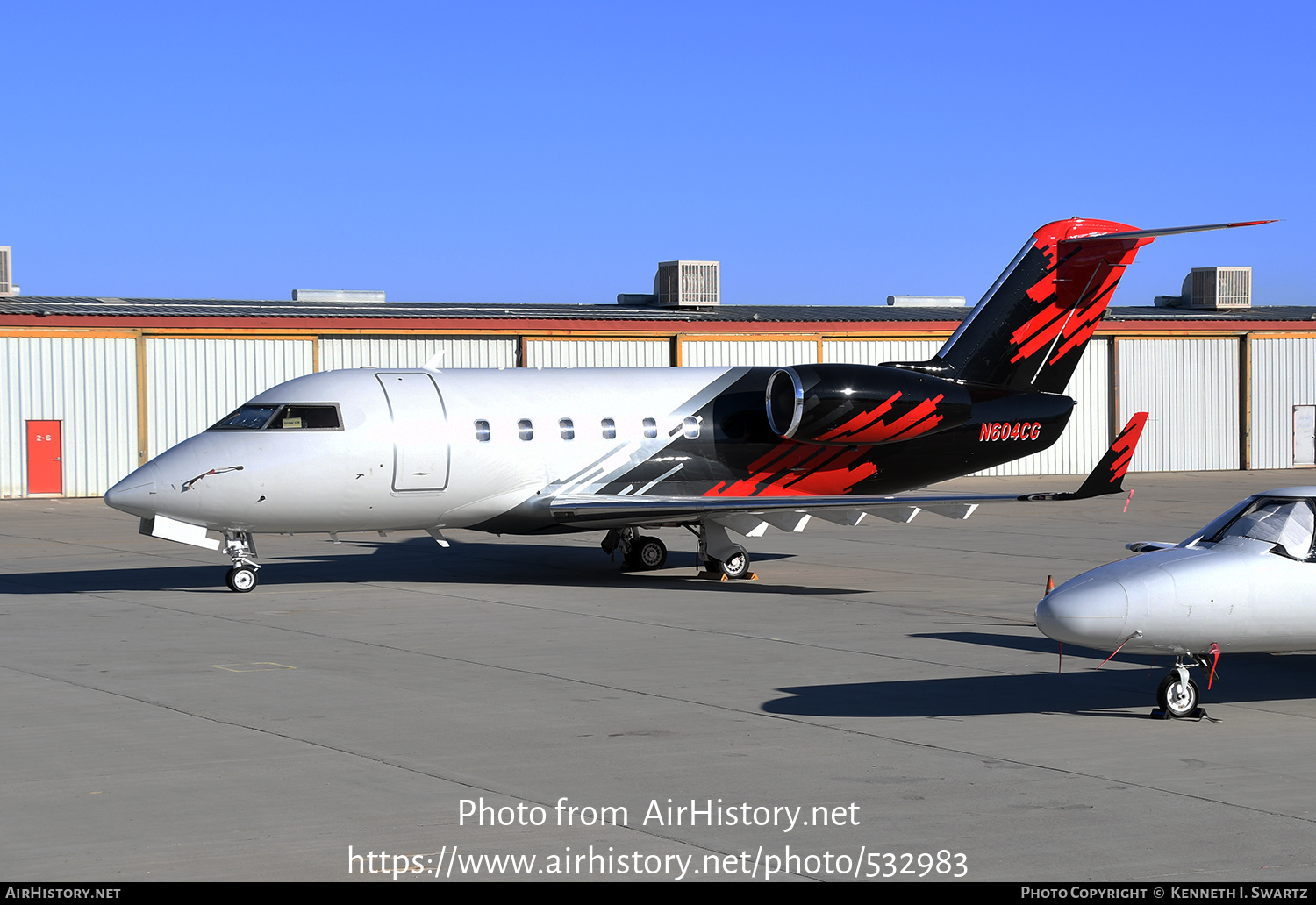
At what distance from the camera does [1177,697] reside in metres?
12.2

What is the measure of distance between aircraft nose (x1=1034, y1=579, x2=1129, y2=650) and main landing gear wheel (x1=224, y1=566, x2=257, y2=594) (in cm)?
1242

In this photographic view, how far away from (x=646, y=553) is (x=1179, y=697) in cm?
1273

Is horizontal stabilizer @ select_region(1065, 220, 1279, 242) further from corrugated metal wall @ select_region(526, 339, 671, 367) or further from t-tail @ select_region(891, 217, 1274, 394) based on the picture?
corrugated metal wall @ select_region(526, 339, 671, 367)

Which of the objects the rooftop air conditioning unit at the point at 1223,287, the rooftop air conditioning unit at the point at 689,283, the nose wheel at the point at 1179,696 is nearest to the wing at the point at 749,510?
the nose wheel at the point at 1179,696

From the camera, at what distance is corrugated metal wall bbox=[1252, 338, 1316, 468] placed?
53.3 meters

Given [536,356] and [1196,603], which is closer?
[1196,603]

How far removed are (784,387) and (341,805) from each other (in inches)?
570

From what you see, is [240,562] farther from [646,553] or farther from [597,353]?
[597,353]

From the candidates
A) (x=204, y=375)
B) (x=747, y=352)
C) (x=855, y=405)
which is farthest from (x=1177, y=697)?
(x=747, y=352)

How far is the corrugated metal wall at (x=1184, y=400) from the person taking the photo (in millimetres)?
51656

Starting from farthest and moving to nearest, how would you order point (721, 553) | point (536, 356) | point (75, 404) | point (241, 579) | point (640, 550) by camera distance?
1. point (536, 356)
2. point (75, 404)
3. point (640, 550)
4. point (721, 553)
5. point (241, 579)

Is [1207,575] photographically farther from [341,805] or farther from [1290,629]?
[341,805]

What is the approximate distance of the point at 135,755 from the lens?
11.1m
